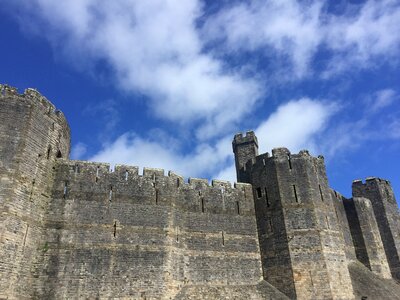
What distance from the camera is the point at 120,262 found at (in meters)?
19.2

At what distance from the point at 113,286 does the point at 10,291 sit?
4521 millimetres

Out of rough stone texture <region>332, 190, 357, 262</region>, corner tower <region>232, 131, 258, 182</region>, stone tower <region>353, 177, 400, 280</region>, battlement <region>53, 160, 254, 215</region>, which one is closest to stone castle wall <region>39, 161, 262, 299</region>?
battlement <region>53, 160, 254, 215</region>

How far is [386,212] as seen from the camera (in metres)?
31.8

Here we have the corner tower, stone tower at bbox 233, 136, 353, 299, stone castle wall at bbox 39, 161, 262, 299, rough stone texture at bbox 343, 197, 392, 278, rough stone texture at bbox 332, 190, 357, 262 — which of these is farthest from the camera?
the corner tower

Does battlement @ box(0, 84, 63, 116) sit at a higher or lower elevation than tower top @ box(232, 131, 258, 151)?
lower

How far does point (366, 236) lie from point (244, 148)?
11.2 m

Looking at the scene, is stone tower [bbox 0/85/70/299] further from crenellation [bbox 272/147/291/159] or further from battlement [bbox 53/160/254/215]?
crenellation [bbox 272/147/291/159]

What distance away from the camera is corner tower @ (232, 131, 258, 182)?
28.8 m

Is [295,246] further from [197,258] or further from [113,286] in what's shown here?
[113,286]

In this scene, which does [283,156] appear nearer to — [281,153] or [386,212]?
[281,153]

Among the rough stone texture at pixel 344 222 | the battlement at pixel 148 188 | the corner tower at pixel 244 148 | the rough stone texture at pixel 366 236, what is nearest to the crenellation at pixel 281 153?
the battlement at pixel 148 188

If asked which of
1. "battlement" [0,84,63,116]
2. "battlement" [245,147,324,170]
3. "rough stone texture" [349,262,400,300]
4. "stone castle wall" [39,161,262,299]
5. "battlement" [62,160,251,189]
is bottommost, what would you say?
"rough stone texture" [349,262,400,300]

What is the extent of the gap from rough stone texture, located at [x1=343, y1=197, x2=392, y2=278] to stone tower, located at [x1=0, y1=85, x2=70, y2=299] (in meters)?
21.8

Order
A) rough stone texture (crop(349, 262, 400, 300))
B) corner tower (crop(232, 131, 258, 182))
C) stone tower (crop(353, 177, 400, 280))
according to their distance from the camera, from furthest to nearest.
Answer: stone tower (crop(353, 177, 400, 280)) → corner tower (crop(232, 131, 258, 182)) → rough stone texture (crop(349, 262, 400, 300))
